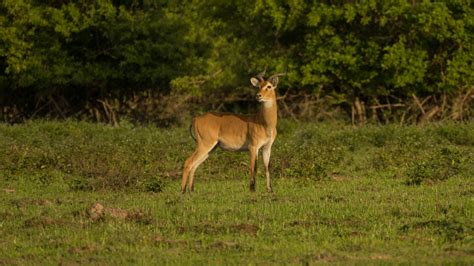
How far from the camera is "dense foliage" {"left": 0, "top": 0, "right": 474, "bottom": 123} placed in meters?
27.0

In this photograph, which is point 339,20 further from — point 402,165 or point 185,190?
point 185,190

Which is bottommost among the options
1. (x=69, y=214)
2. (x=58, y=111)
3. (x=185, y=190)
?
(x=58, y=111)

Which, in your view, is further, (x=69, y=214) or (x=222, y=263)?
(x=69, y=214)

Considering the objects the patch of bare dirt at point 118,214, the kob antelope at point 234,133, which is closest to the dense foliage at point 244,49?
the kob antelope at point 234,133

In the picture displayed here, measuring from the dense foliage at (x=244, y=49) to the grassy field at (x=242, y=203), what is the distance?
591cm

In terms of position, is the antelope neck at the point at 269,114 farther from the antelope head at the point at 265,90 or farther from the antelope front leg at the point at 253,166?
the antelope front leg at the point at 253,166

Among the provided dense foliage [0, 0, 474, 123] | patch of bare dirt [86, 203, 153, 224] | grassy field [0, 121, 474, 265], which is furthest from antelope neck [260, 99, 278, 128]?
dense foliage [0, 0, 474, 123]

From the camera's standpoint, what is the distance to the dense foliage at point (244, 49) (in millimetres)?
27037

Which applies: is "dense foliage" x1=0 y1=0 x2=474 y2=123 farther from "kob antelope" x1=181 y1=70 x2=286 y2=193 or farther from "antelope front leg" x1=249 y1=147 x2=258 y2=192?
"antelope front leg" x1=249 y1=147 x2=258 y2=192

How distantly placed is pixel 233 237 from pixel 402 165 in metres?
7.58

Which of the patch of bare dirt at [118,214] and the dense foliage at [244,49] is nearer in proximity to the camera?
the patch of bare dirt at [118,214]

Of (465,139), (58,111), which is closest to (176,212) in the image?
(465,139)

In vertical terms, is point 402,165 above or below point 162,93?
above

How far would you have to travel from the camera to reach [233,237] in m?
10.2
